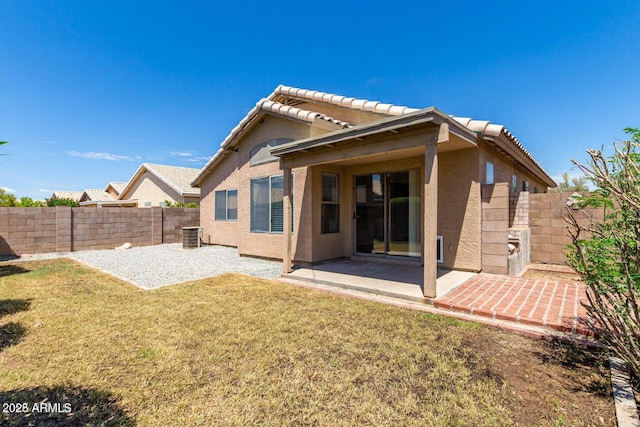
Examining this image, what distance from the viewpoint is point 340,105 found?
10070 millimetres

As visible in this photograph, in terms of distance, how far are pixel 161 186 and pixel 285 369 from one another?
1053 inches

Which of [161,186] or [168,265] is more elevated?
[161,186]

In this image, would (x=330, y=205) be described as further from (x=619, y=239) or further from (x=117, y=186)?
(x=117, y=186)

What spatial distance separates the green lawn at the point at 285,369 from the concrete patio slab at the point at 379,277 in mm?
834

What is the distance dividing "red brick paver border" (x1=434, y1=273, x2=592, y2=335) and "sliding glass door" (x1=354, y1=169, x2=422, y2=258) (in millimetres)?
2228

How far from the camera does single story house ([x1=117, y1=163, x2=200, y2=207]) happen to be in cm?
2425

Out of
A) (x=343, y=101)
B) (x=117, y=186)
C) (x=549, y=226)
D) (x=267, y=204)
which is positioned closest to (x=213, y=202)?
(x=267, y=204)

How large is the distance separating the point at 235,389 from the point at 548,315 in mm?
4924

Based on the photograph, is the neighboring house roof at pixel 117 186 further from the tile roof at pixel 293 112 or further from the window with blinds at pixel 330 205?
the window with blinds at pixel 330 205

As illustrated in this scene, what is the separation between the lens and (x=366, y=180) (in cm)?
969

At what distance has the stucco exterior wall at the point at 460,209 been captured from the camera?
25.7 ft

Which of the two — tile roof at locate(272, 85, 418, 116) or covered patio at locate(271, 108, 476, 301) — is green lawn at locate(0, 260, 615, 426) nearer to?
covered patio at locate(271, 108, 476, 301)

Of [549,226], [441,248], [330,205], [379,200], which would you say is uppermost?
[379,200]

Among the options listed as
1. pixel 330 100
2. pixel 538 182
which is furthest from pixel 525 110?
pixel 330 100
